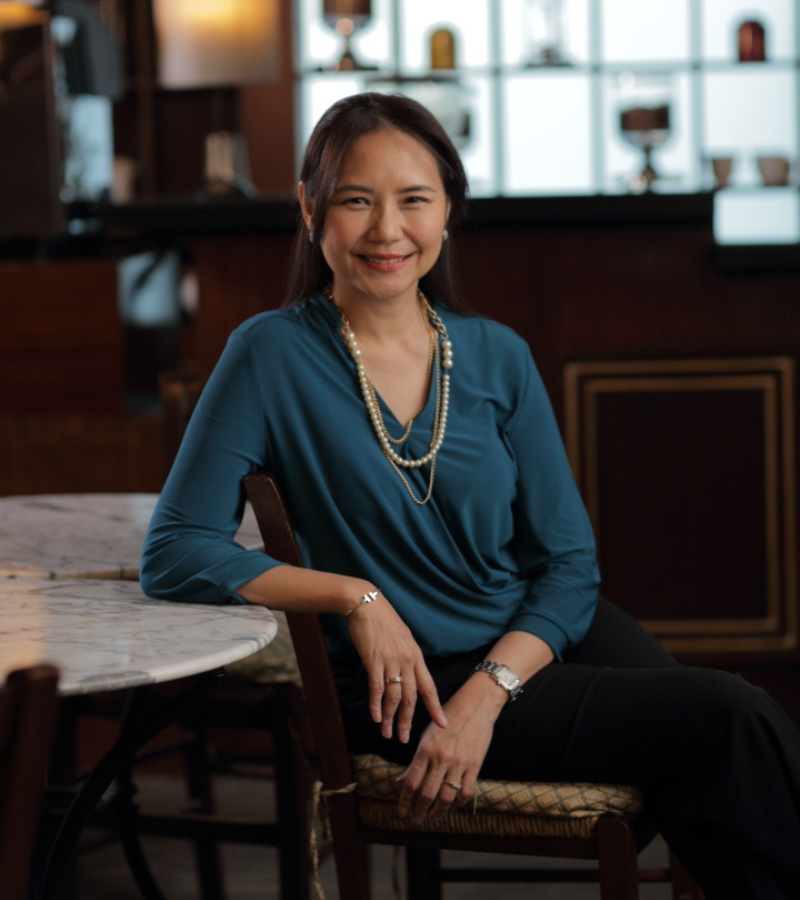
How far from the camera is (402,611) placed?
1.43m

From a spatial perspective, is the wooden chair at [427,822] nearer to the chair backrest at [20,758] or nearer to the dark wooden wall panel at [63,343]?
the chair backrest at [20,758]

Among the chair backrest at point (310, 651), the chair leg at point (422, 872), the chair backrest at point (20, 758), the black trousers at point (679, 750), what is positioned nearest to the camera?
the chair backrest at point (20, 758)

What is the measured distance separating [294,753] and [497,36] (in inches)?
173

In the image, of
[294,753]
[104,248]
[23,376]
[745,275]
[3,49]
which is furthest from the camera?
[104,248]

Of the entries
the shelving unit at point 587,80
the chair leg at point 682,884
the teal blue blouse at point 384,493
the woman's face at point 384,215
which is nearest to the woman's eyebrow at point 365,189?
the woman's face at point 384,215

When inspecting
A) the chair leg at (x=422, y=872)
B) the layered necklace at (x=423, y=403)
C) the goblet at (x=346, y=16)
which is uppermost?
the goblet at (x=346, y=16)

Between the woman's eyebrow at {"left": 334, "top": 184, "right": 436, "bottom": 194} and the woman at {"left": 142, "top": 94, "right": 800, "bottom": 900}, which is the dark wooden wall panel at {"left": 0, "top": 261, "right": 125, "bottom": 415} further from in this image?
the woman's eyebrow at {"left": 334, "top": 184, "right": 436, "bottom": 194}

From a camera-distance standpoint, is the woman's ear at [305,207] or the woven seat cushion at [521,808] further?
the woman's ear at [305,207]

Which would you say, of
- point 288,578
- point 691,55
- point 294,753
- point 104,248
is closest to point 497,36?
point 691,55

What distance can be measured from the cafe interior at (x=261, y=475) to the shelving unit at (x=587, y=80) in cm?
131

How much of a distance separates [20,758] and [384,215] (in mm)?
841

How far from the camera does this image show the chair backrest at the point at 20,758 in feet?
2.48

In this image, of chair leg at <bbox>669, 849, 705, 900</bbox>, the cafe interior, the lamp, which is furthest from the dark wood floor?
the lamp

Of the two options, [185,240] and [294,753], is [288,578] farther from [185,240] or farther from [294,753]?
[185,240]
